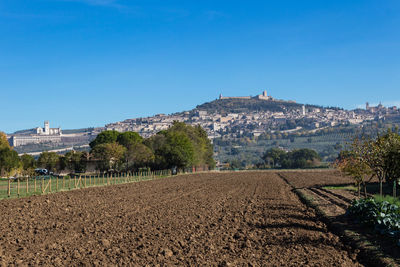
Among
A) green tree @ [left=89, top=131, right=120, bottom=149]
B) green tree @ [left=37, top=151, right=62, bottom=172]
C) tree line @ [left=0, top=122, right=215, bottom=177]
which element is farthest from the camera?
green tree @ [left=89, top=131, right=120, bottom=149]

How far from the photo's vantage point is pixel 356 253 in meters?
14.0

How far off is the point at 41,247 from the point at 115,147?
89.9 metres

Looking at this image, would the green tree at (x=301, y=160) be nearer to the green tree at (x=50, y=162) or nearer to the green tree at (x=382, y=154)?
the green tree at (x=50, y=162)

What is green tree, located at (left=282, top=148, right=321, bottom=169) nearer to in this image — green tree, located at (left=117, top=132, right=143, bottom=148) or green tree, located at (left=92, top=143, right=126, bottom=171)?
green tree, located at (left=117, top=132, right=143, bottom=148)

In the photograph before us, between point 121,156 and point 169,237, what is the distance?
8899cm

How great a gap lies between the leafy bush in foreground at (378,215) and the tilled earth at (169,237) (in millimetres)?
1618

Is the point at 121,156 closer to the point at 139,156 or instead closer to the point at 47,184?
the point at 139,156

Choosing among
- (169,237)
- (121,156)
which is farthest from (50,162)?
(169,237)

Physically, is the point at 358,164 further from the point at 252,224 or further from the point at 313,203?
the point at 252,224

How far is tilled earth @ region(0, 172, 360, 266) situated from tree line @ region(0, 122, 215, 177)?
218 feet

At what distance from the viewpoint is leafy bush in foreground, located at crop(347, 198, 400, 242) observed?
50.8ft

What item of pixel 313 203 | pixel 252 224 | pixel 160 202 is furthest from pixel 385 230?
pixel 160 202

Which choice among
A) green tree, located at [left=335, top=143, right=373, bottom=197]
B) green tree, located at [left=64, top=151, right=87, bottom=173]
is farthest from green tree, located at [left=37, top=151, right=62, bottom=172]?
green tree, located at [left=335, top=143, right=373, bottom=197]

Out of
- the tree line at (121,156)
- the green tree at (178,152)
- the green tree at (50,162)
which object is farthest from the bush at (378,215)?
the green tree at (50,162)
